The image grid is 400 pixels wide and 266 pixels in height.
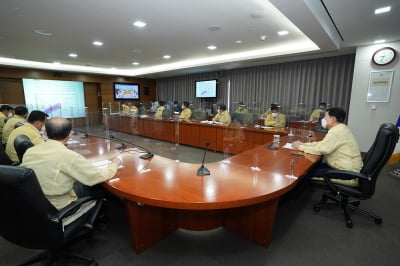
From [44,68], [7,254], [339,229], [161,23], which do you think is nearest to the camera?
[7,254]

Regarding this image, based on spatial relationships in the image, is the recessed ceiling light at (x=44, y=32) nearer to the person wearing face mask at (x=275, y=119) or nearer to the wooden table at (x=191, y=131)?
the wooden table at (x=191, y=131)

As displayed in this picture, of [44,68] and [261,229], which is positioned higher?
[44,68]

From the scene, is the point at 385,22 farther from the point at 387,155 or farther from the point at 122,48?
the point at 122,48

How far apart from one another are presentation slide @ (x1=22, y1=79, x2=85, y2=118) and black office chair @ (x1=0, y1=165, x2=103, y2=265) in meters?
7.08

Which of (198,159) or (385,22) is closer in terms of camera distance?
(385,22)

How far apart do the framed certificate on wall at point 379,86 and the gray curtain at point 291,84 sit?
4.24ft

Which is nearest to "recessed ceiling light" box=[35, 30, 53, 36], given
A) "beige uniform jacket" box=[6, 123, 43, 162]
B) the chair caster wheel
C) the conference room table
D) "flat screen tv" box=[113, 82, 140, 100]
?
"beige uniform jacket" box=[6, 123, 43, 162]

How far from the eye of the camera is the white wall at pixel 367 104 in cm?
409

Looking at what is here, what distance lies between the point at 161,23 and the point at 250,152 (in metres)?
2.64

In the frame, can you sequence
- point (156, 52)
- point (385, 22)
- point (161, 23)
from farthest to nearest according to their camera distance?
point (156, 52), point (161, 23), point (385, 22)

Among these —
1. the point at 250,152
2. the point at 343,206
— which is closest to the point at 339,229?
the point at 343,206

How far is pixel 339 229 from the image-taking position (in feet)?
6.71

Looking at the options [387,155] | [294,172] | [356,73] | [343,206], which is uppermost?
[356,73]

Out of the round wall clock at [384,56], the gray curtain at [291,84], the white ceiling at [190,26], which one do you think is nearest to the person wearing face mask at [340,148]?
the white ceiling at [190,26]
